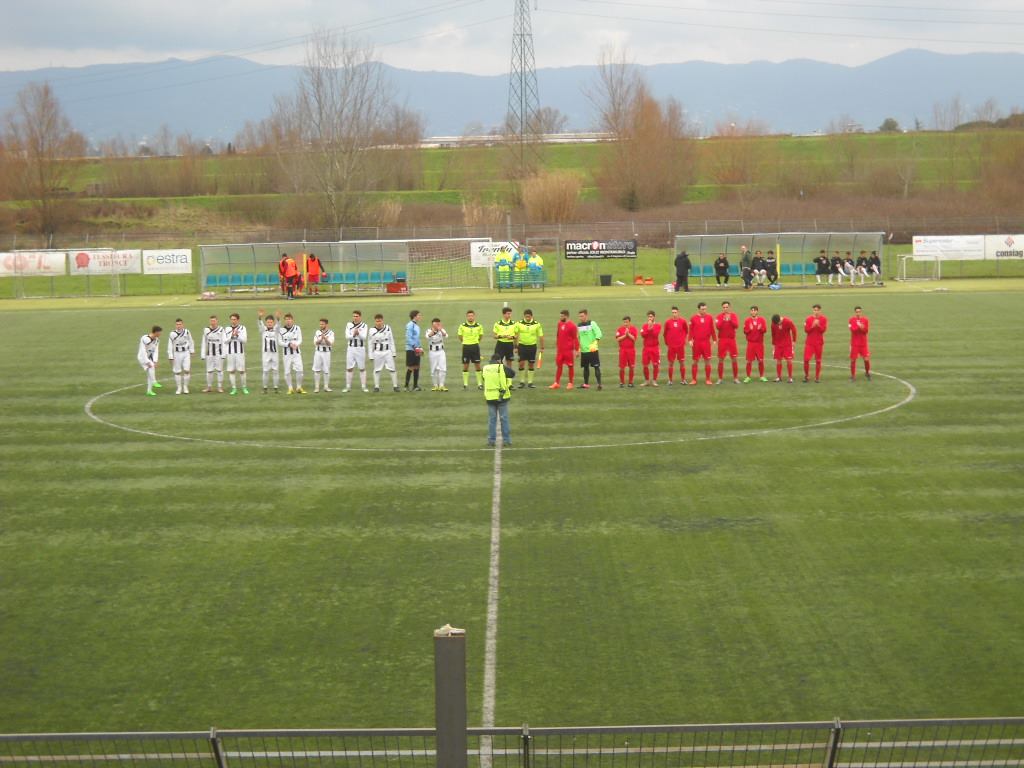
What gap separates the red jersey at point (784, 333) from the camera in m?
26.8

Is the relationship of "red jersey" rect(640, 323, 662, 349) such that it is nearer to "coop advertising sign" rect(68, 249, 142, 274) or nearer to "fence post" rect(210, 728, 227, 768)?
"fence post" rect(210, 728, 227, 768)

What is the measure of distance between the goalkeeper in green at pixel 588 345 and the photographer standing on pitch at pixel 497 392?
18.7ft

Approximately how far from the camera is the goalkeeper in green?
26.9m

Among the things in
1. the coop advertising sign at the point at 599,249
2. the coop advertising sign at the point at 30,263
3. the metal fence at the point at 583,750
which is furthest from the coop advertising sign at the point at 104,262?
the metal fence at the point at 583,750

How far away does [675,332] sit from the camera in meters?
27.1

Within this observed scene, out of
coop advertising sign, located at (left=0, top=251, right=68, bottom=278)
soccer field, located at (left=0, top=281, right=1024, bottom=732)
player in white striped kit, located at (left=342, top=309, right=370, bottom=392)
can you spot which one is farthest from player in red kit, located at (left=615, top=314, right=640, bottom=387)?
coop advertising sign, located at (left=0, top=251, right=68, bottom=278)

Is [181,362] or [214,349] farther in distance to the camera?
[214,349]

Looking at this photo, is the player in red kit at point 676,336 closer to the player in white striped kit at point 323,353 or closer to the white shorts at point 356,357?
the white shorts at point 356,357

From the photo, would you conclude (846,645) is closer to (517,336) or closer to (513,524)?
(513,524)

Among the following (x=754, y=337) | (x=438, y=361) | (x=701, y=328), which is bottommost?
(x=438, y=361)

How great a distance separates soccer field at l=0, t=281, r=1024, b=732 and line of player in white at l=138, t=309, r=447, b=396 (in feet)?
2.32

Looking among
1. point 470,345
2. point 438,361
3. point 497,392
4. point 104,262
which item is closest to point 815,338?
point 470,345

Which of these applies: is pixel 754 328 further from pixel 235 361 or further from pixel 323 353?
pixel 235 361

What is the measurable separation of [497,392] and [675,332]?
7.48 meters
